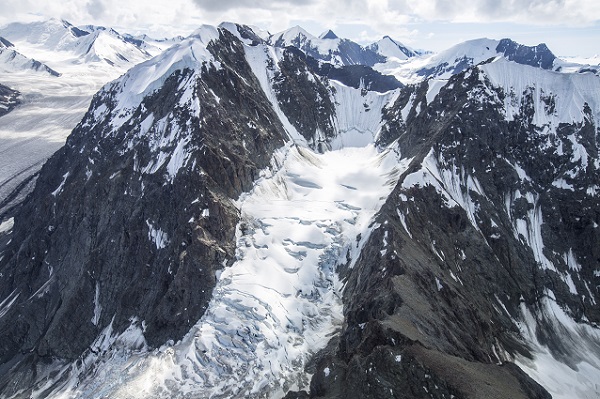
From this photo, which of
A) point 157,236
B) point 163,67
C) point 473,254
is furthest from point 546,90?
point 157,236

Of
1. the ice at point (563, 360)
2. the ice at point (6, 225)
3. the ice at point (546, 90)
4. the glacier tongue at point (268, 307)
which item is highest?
the ice at point (546, 90)

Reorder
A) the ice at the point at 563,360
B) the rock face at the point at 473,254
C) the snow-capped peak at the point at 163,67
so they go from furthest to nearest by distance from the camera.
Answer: the snow-capped peak at the point at 163,67 < the ice at the point at 563,360 < the rock face at the point at 473,254

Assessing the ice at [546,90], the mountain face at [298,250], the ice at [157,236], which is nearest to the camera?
the mountain face at [298,250]

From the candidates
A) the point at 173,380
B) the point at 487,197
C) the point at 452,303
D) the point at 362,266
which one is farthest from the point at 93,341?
the point at 487,197

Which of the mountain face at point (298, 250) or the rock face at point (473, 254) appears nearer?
the rock face at point (473, 254)

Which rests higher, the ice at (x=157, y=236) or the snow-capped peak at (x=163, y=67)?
the snow-capped peak at (x=163, y=67)

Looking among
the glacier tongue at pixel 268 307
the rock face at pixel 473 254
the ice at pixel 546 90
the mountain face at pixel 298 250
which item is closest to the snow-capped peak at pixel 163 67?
the mountain face at pixel 298 250

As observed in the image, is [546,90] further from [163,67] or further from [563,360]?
[163,67]

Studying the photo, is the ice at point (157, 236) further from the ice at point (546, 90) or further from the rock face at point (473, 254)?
the ice at point (546, 90)

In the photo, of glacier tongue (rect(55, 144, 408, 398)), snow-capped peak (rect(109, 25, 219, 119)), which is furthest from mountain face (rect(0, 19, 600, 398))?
snow-capped peak (rect(109, 25, 219, 119))
